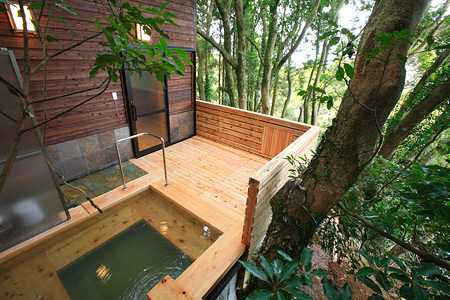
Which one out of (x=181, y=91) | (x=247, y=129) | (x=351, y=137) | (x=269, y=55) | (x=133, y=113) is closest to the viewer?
(x=351, y=137)

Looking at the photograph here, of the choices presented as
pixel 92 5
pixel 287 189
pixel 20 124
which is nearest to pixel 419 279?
pixel 287 189

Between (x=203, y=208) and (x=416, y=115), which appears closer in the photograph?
(x=203, y=208)

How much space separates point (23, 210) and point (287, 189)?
105 inches

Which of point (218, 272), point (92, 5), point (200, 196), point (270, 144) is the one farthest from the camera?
point (270, 144)

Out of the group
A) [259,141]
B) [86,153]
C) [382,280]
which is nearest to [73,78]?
[86,153]

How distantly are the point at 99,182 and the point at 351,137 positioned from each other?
3.66m

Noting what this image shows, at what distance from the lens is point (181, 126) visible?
16.8 feet

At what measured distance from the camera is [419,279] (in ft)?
2.61

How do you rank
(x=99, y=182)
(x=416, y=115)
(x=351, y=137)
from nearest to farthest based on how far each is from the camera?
(x=351, y=137) < (x=416, y=115) < (x=99, y=182)

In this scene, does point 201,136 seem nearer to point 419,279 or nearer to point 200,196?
point 200,196

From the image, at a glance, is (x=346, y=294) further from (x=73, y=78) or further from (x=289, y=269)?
(x=73, y=78)

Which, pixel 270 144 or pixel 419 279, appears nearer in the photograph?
pixel 419 279

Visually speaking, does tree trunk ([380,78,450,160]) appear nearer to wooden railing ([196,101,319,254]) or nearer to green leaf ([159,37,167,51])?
wooden railing ([196,101,319,254])

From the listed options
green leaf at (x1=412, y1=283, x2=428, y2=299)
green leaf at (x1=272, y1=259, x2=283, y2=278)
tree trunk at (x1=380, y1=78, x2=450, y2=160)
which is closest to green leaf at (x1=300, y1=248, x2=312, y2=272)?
green leaf at (x1=272, y1=259, x2=283, y2=278)
